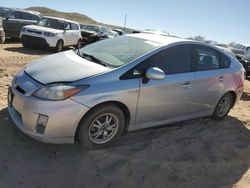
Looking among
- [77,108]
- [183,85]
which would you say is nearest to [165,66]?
[183,85]

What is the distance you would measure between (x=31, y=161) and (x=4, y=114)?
152 centimetres

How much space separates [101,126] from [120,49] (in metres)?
1.42

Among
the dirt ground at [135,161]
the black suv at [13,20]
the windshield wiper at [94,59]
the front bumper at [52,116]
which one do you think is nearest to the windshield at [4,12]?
the black suv at [13,20]

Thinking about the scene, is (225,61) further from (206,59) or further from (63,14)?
(63,14)

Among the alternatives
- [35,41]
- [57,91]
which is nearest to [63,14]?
[35,41]

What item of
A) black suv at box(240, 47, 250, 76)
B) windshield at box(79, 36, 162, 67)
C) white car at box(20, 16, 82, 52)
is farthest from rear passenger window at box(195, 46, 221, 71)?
white car at box(20, 16, 82, 52)

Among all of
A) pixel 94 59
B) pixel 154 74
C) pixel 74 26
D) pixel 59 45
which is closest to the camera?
pixel 154 74

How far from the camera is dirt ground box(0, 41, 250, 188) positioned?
4.14 meters

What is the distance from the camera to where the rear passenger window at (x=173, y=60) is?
5.30 meters

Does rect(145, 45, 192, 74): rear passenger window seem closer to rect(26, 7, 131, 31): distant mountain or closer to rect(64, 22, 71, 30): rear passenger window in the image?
rect(64, 22, 71, 30): rear passenger window

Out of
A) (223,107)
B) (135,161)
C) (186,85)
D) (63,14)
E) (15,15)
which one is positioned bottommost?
(63,14)

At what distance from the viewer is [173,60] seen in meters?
5.55

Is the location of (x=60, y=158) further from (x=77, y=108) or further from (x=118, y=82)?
(x=118, y=82)

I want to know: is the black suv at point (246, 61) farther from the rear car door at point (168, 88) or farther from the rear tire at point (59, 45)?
the rear car door at point (168, 88)
